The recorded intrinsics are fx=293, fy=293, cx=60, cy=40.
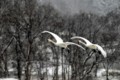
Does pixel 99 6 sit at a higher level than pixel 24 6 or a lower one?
higher

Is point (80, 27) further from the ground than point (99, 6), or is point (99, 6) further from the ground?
point (99, 6)

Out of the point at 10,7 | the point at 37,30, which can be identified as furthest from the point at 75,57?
the point at 10,7

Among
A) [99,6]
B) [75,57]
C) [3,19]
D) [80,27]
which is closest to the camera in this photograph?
[3,19]

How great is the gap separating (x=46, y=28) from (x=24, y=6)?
3.00 m

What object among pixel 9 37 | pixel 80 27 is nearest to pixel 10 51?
pixel 9 37

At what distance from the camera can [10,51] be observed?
90.6 ft

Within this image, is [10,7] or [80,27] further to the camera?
[80,27]

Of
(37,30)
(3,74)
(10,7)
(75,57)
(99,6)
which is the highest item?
(99,6)

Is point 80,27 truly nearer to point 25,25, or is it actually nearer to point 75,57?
point 75,57

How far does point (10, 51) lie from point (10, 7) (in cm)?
572

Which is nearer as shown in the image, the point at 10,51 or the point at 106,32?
the point at 10,51

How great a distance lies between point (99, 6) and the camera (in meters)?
53.2

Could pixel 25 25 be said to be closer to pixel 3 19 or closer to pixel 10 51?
pixel 3 19

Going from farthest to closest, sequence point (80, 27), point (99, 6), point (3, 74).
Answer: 1. point (99, 6)
2. point (80, 27)
3. point (3, 74)
